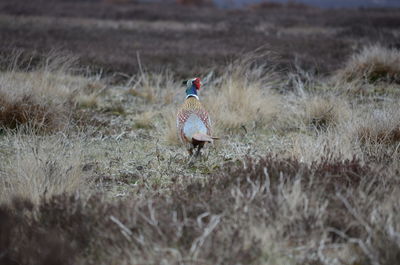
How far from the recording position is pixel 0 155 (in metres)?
4.35

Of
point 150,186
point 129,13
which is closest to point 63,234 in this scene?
point 150,186

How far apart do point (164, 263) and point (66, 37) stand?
12.1 meters

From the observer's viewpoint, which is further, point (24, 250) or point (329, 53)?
point (329, 53)

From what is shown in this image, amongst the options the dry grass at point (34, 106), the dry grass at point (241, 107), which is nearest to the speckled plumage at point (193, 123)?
the dry grass at point (241, 107)

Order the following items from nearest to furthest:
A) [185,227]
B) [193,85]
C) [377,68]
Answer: [185,227]
[193,85]
[377,68]

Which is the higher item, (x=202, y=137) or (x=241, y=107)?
(x=202, y=137)

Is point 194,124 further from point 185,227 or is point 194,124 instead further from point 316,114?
point 316,114

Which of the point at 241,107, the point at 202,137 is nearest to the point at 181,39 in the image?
the point at 241,107

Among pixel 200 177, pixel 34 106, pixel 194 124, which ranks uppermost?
pixel 194 124

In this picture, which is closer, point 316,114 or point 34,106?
point 34,106

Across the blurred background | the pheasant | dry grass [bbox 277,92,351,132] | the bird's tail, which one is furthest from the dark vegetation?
the blurred background

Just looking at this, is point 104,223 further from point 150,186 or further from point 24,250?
point 150,186

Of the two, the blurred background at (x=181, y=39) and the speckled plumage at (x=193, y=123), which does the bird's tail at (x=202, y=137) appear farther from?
the blurred background at (x=181, y=39)

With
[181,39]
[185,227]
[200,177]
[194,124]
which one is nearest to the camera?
[185,227]
